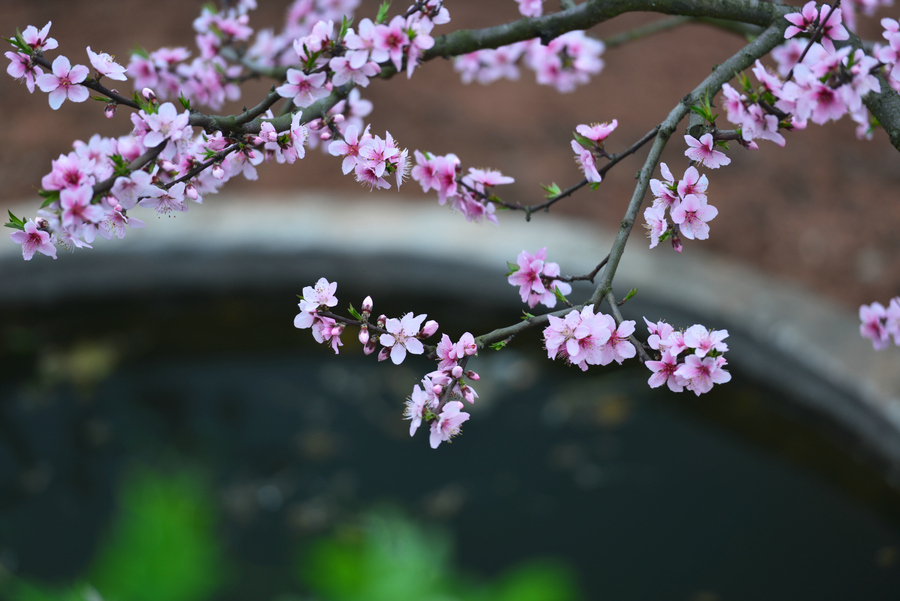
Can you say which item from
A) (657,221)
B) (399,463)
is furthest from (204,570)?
(399,463)

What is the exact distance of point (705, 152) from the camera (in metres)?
1.14

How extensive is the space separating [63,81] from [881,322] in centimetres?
172

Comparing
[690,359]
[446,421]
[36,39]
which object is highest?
[36,39]

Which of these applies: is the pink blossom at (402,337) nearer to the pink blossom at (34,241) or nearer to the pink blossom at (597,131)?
the pink blossom at (597,131)

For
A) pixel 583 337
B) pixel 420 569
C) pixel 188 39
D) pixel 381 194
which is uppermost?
pixel 583 337

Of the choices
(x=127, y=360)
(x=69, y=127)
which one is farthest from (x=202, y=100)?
(x=69, y=127)

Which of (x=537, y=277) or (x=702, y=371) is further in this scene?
(x=537, y=277)

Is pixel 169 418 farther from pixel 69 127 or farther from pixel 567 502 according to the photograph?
pixel 69 127

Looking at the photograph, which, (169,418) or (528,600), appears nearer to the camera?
(528,600)

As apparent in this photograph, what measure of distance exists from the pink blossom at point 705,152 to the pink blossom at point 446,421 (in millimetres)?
552

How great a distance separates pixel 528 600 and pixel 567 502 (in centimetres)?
176

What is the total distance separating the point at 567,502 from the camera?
8.38ft

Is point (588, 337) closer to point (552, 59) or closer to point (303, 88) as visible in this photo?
point (303, 88)

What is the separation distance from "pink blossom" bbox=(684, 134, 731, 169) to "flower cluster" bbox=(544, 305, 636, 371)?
0.30m
